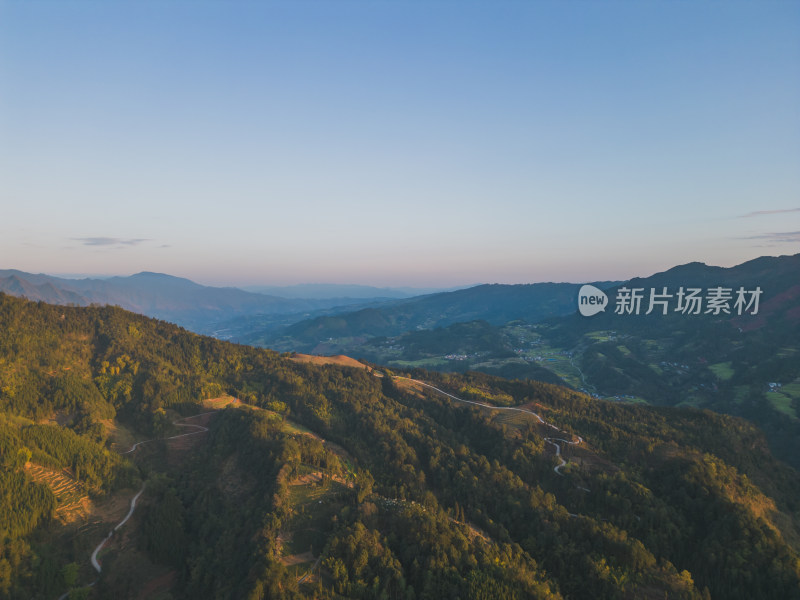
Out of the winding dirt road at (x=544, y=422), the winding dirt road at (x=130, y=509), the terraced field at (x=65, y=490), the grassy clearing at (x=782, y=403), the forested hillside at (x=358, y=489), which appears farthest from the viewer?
the grassy clearing at (x=782, y=403)

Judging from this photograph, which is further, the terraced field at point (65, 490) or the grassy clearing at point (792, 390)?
the grassy clearing at point (792, 390)

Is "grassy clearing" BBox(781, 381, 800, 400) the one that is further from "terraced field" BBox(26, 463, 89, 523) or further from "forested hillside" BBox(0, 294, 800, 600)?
"terraced field" BBox(26, 463, 89, 523)

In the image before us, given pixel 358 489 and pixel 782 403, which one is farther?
pixel 782 403

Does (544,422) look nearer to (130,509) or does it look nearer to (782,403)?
(130,509)

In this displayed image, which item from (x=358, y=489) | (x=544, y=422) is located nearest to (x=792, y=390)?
(x=544, y=422)

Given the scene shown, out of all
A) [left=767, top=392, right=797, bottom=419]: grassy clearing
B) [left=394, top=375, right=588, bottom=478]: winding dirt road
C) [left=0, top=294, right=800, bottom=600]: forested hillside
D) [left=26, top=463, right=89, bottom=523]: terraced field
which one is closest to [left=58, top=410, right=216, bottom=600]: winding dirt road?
[left=0, top=294, right=800, bottom=600]: forested hillside

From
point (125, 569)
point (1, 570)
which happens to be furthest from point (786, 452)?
point (1, 570)

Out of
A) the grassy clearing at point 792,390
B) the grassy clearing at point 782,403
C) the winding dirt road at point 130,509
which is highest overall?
the winding dirt road at point 130,509

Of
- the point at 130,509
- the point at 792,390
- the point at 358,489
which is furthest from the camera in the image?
the point at 792,390

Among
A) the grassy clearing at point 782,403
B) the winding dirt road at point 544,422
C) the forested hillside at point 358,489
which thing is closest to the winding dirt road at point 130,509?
the forested hillside at point 358,489

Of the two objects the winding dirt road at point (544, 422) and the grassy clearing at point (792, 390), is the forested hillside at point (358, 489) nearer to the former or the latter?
the winding dirt road at point (544, 422)
